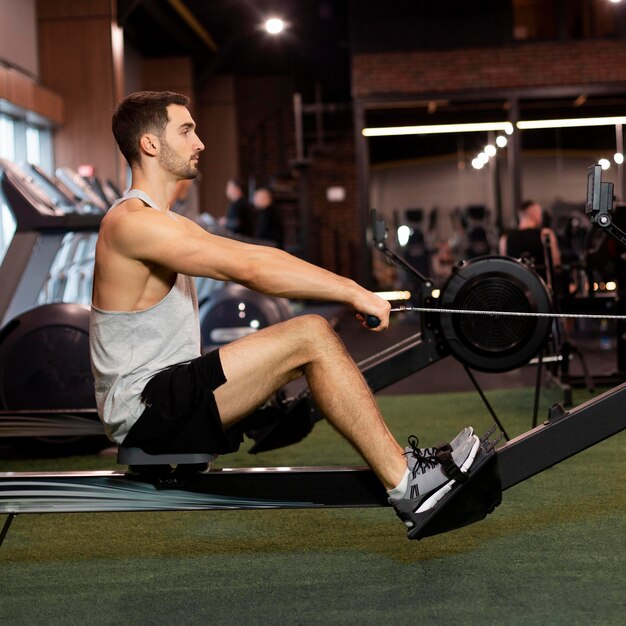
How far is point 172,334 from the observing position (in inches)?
104

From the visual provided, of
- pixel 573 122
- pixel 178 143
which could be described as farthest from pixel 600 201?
pixel 573 122

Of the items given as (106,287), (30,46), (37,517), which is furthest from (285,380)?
(30,46)

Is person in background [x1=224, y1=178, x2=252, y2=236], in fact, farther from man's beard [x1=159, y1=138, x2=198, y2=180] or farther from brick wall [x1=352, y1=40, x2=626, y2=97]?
man's beard [x1=159, y1=138, x2=198, y2=180]

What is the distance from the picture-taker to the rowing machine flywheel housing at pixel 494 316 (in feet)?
13.4

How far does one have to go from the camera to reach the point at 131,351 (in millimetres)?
2604

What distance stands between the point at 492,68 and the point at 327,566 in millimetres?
11988

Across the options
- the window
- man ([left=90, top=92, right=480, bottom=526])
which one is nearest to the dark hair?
man ([left=90, top=92, right=480, bottom=526])

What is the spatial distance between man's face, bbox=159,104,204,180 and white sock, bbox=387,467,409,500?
3.17ft

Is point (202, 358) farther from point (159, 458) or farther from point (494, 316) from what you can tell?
point (494, 316)

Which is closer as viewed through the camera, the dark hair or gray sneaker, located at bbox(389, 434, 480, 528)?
gray sneaker, located at bbox(389, 434, 480, 528)

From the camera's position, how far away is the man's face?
2.70 meters

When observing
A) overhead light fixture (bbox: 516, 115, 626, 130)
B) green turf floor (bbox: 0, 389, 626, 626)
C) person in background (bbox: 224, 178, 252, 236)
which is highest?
overhead light fixture (bbox: 516, 115, 626, 130)

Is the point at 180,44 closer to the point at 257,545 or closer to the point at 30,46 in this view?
the point at 30,46

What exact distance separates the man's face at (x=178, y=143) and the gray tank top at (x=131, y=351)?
4.8 inches
